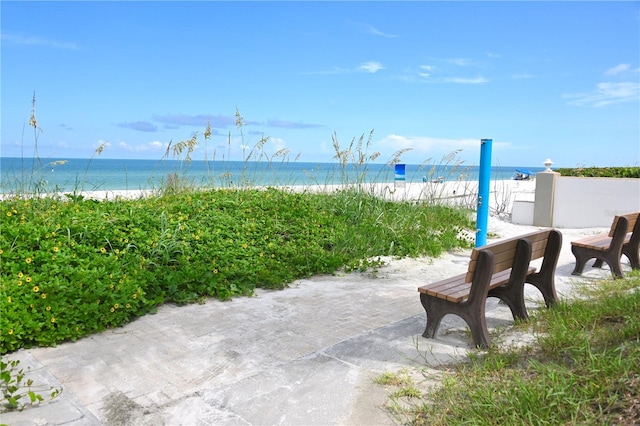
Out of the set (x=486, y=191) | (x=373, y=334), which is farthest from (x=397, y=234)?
A: (x=373, y=334)

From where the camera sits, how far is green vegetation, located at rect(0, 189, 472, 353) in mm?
4020

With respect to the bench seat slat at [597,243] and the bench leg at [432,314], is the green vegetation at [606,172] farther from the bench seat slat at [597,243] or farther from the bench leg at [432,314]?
the bench leg at [432,314]

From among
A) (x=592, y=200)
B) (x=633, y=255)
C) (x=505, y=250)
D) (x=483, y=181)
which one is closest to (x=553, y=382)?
(x=505, y=250)

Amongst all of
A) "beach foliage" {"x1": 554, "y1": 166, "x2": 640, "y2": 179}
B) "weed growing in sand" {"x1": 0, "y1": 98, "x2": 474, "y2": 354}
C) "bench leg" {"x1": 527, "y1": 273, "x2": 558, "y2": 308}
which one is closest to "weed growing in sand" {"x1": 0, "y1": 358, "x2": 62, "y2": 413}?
"weed growing in sand" {"x1": 0, "y1": 98, "x2": 474, "y2": 354}

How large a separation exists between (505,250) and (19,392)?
337cm

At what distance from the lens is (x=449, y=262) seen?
285 inches

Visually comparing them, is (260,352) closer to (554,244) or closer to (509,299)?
(509,299)

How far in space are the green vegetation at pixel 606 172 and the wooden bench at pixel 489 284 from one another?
871 centimetres

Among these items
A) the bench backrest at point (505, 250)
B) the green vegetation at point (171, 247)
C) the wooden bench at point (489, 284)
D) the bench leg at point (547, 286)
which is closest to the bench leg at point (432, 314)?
the wooden bench at point (489, 284)

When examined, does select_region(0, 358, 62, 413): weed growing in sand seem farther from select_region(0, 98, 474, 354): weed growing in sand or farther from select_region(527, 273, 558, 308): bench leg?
select_region(527, 273, 558, 308): bench leg

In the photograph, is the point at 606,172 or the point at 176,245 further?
the point at 606,172

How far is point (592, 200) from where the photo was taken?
1088 centimetres

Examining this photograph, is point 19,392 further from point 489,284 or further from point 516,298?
point 516,298

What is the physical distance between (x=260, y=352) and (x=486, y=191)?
15.9 ft
